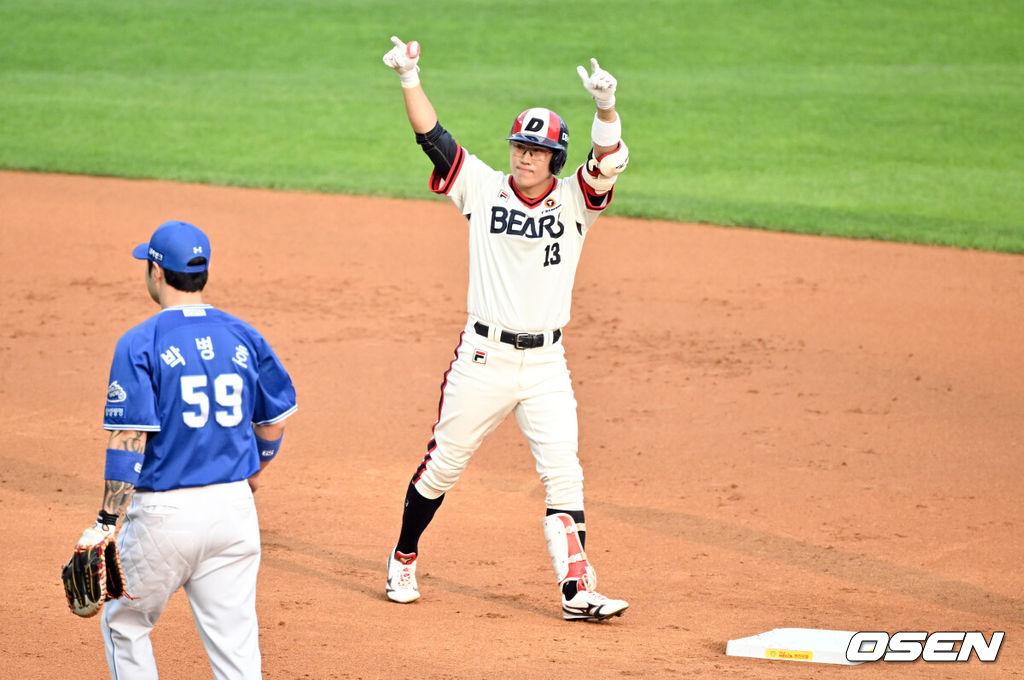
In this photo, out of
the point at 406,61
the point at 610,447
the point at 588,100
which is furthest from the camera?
the point at 588,100

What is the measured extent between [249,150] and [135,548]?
16823 millimetres

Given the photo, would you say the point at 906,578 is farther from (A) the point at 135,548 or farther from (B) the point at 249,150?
(B) the point at 249,150

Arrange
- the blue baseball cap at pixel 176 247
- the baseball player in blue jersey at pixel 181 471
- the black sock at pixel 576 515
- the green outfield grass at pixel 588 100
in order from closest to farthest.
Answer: the baseball player in blue jersey at pixel 181 471
the blue baseball cap at pixel 176 247
the black sock at pixel 576 515
the green outfield grass at pixel 588 100

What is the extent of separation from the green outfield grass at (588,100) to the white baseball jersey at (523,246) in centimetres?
1012

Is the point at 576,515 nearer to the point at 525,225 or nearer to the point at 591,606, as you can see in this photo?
the point at 591,606

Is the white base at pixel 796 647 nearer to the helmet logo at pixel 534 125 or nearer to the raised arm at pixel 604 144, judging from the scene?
the raised arm at pixel 604 144

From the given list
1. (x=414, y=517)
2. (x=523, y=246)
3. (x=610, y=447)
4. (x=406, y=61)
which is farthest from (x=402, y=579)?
(x=610, y=447)

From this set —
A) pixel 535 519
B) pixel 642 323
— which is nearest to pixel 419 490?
pixel 535 519

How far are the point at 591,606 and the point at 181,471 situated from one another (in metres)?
2.32

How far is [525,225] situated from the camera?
5918 mm

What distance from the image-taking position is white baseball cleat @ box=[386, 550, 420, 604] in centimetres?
608

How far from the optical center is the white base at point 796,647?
5293 mm

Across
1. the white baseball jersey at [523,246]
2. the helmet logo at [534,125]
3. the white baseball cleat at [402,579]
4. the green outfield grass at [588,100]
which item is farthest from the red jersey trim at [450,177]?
the green outfield grass at [588,100]

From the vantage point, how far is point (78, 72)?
26.1 metres
